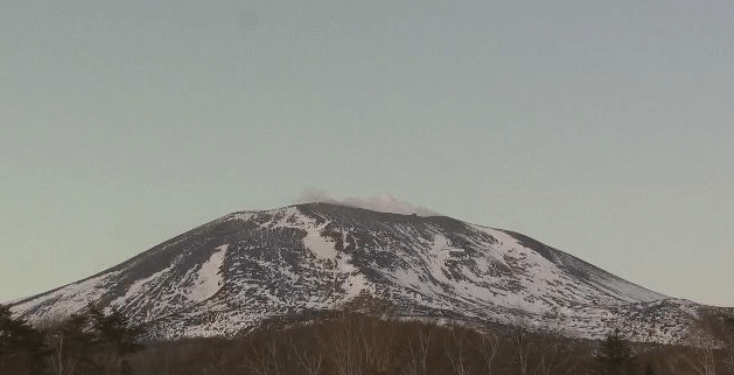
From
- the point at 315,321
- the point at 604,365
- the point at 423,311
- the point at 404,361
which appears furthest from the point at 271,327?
the point at 604,365

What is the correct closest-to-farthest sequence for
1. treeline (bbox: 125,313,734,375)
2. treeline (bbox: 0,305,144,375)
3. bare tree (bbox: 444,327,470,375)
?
treeline (bbox: 0,305,144,375)
bare tree (bbox: 444,327,470,375)
treeline (bbox: 125,313,734,375)

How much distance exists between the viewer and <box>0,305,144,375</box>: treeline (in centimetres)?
4375

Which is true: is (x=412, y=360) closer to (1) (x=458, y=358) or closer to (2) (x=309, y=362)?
Result: (2) (x=309, y=362)

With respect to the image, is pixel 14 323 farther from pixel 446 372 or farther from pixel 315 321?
pixel 315 321

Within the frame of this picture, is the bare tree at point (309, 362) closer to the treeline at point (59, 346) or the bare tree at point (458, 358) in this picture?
the bare tree at point (458, 358)

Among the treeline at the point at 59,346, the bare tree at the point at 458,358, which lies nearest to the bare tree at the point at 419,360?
the bare tree at the point at 458,358

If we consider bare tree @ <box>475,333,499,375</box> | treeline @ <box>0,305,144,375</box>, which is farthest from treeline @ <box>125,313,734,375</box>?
treeline @ <box>0,305,144,375</box>

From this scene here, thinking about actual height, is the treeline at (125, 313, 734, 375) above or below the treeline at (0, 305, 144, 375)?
below

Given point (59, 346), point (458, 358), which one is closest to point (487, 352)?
point (458, 358)

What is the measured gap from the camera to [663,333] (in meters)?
182

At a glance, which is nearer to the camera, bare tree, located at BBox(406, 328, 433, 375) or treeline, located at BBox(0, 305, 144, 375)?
treeline, located at BBox(0, 305, 144, 375)

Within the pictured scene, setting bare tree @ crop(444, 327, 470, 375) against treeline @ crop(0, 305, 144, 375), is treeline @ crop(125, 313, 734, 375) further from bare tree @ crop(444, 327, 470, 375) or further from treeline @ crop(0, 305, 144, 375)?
treeline @ crop(0, 305, 144, 375)

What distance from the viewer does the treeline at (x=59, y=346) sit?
1722 inches

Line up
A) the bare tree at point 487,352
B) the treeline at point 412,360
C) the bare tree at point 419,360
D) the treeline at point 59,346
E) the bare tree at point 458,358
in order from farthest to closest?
the treeline at point 412,360, the bare tree at point 419,360, the bare tree at point 458,358, the bare tree at point 487,352, the treeline at point 59,346
